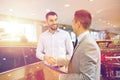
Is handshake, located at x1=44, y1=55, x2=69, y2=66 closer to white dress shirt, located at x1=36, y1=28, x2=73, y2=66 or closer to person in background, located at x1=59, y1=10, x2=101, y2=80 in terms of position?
person in background, located at x1=59, y1=10, x2=101, y2=80

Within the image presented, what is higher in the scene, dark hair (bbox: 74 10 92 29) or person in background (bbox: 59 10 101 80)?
dark hair (bbox: 74 10 92 29)

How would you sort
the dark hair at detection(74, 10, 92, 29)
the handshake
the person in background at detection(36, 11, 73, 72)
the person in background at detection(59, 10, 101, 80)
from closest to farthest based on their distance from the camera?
the person in background at detection(59, 10, 101, 80) → the dark hair at detection(74, 10, 92, 29) → the handshake → the person in background at detection(36, 11, 73, 72)

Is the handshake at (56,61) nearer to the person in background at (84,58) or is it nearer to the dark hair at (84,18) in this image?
the person in background at (84,58)

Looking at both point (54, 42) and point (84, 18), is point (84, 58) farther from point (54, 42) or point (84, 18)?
point (54, 42)

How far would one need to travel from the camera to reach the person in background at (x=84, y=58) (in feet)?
4.57

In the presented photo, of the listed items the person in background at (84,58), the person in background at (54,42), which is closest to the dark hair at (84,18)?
the person in background at (84,58)

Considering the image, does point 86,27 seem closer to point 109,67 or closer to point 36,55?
point 36,55

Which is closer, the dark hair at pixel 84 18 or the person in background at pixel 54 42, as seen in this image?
the dark hair at pixel 84 18

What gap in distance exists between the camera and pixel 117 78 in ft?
13.9

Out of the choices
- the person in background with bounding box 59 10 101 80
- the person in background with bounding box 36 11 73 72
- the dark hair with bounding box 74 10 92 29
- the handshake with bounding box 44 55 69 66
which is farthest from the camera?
the person in background with bounding box 36 11 73 72

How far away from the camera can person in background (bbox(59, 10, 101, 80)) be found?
54.9 inches

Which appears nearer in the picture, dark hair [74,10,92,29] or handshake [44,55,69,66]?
dark hair [74,10,92,29]

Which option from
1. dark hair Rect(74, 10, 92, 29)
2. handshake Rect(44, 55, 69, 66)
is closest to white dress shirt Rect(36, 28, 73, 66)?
handshake Rect(44, 55, 69, 66)

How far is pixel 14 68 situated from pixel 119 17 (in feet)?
37.2
